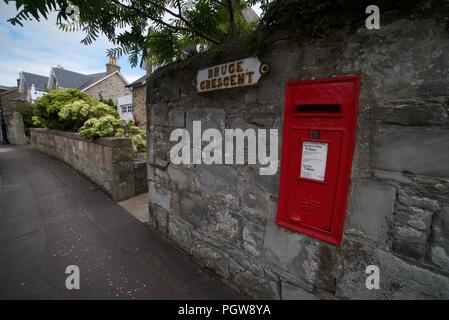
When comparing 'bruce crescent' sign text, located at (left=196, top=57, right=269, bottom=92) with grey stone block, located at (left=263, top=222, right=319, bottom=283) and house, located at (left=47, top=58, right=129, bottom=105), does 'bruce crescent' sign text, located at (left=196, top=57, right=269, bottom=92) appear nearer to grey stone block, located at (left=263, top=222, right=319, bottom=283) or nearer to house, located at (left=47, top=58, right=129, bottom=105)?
grey stone block, located at (left=263, top=222, right=319, bottom=283)

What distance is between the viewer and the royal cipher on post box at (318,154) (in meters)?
1.46

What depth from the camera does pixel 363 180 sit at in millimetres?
1453

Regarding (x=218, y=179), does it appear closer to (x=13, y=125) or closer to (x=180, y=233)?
(x=180, y=233)

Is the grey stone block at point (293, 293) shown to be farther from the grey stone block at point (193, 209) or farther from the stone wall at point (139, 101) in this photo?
the stone wall at point (139, 101)

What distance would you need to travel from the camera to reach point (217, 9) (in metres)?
3.02

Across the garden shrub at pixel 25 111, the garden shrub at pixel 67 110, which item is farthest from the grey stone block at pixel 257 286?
the garden shrub at pixel 25 111

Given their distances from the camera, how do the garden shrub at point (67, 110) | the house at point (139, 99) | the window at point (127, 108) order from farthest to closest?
the window at point (127, 108)
the house at point (139, 99)
the garden shrub at point (67, 110)

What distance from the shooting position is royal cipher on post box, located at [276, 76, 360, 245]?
1.46 meters

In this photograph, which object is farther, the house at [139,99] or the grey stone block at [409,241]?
the house at [139,99]

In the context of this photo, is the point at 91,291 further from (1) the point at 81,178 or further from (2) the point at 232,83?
(1) the point at 81,178

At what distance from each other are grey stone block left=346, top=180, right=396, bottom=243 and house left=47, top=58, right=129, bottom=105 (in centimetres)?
2236

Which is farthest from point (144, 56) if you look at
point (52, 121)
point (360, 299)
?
point (52, 121)

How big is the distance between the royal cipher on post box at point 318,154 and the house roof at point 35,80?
33.0 metres

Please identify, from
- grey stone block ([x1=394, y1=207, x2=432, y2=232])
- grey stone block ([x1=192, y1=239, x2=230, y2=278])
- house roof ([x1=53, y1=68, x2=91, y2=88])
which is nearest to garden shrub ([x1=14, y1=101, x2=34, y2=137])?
house roof ([x1=53, y1=68, x2=91, y2=88])
